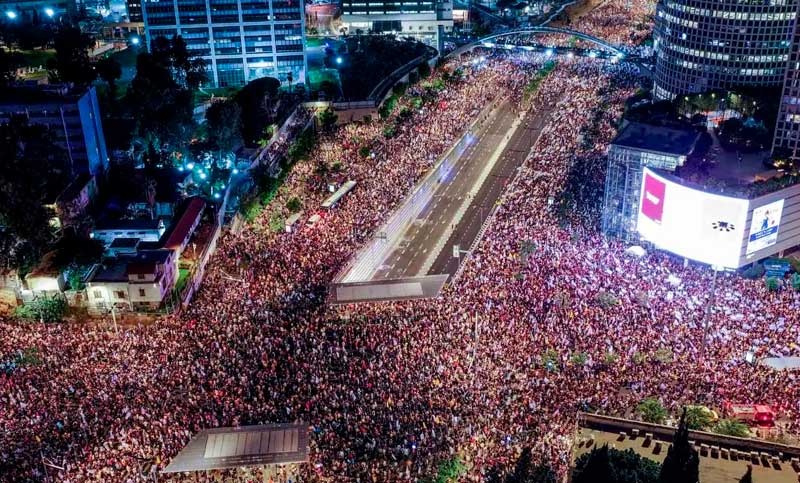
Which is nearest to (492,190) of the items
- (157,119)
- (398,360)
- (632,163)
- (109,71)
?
(632,163)

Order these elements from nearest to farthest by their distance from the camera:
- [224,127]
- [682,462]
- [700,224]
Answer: [682,462]
[700,224]
[224,127]

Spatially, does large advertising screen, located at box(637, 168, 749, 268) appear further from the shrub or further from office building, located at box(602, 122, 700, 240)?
the shrub

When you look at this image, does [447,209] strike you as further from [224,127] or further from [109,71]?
[109,71]

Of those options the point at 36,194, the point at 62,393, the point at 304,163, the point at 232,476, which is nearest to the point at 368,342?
the point at 232,476

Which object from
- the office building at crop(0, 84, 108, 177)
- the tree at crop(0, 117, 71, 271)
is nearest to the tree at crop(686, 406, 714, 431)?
the tree at crop(0, 117, 71, 271)

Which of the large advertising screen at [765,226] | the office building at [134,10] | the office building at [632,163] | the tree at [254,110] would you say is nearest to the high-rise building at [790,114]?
the office building at [632,163]

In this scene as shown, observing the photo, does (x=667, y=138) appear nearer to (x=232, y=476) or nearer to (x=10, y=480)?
(x=232, y=476)
